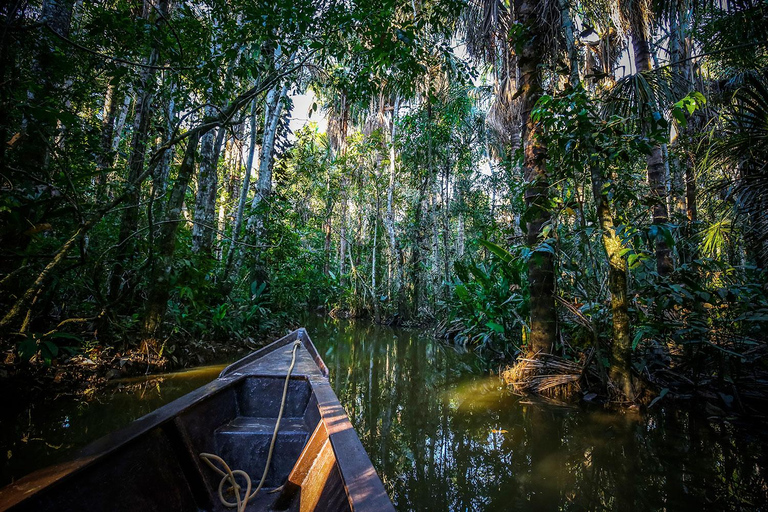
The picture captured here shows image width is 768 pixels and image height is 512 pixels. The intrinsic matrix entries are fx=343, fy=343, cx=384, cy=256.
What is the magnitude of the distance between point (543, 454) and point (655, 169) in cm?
514

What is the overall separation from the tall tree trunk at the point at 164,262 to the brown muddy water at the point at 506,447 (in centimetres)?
71

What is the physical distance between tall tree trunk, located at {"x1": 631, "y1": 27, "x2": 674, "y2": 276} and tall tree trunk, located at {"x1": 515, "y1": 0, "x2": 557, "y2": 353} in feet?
6.27

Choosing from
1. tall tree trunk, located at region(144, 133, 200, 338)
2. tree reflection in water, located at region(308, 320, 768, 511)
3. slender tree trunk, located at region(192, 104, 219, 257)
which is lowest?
tree reflection in water, located at region(308, 320, 768, 511)

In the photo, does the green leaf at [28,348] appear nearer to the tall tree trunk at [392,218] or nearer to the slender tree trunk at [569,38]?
the slender tree trunk at [569,38]

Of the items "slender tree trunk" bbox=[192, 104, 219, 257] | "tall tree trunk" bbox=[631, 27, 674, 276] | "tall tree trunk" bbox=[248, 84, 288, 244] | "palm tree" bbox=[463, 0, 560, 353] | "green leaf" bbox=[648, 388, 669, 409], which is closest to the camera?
"green leaf" bbox=[648, 388, 669, 409]

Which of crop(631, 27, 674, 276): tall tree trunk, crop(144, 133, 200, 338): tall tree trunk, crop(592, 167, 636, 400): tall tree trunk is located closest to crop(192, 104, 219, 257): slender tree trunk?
crop(144, 133, 200, 338): tall tree trunk

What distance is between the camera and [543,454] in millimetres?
2500

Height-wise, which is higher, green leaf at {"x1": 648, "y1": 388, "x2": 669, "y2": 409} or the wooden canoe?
the wooden canoe

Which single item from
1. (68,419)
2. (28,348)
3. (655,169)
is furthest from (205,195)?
(655,169)

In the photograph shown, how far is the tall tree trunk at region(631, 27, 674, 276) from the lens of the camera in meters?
5.19

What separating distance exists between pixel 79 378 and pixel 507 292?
5.46 meters

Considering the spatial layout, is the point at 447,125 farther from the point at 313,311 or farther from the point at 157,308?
the point at 313,311

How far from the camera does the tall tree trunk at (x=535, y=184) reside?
3.96 meters

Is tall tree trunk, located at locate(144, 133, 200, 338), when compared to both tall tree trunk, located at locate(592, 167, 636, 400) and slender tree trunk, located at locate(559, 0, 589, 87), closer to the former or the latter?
slender tree trunk, located at locate(559, 0, 589, 87)
